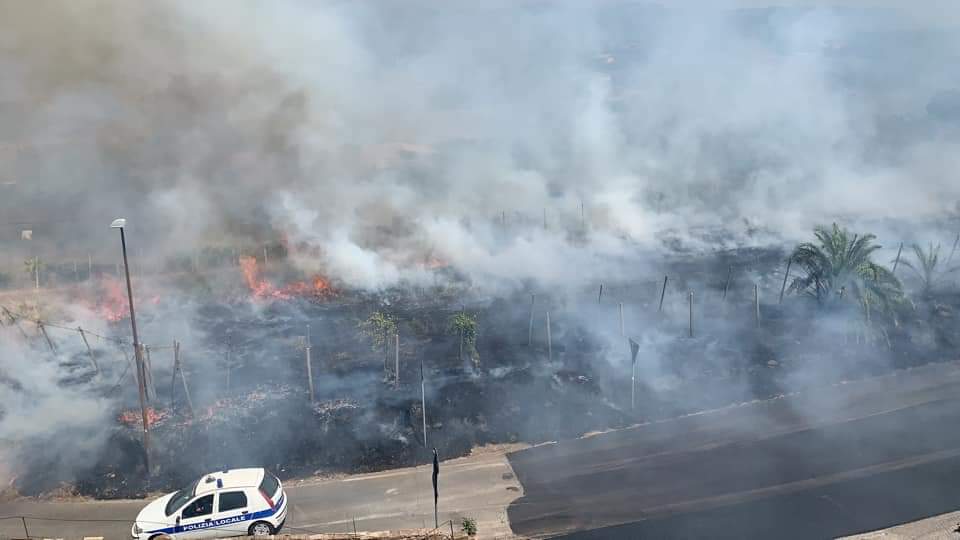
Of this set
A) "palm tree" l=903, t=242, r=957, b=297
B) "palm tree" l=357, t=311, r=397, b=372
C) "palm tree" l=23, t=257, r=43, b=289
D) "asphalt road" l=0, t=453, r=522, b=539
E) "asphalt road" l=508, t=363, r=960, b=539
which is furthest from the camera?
"palm tree" l=23, t=257, r=43, b=289

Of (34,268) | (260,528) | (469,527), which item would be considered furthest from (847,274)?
(34,268)

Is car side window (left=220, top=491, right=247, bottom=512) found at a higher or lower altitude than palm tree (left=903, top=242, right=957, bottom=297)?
lower

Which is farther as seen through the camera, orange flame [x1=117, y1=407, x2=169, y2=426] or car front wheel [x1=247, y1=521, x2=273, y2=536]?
orange flame [x1=117, y1=407, x2=169, y2=426]

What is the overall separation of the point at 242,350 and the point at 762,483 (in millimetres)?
15215

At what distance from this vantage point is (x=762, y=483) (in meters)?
14.9

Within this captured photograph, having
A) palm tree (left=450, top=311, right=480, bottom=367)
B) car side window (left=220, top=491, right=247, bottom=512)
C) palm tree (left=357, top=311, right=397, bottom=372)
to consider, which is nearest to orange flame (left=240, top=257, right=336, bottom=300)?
palm tree (left=357, top=311, right=397, bottom=372)

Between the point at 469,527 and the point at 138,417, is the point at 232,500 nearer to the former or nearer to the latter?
the point at 469,527

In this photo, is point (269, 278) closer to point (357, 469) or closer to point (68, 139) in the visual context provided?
point (357, 469)

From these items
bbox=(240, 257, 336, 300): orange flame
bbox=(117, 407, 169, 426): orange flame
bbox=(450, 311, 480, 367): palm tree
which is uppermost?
bbox=(240, 257, 336, 300): orange flame

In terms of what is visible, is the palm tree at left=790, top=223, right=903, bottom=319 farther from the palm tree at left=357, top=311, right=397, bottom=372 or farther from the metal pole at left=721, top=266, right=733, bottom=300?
the palm tree at left=357, top=311, right=397, bottom=372

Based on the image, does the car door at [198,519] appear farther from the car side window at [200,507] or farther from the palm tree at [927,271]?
the palm tree at [927,271]

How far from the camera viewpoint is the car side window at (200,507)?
1260cm

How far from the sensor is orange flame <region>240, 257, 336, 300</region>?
1033 inches

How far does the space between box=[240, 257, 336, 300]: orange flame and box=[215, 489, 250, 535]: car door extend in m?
13.8
